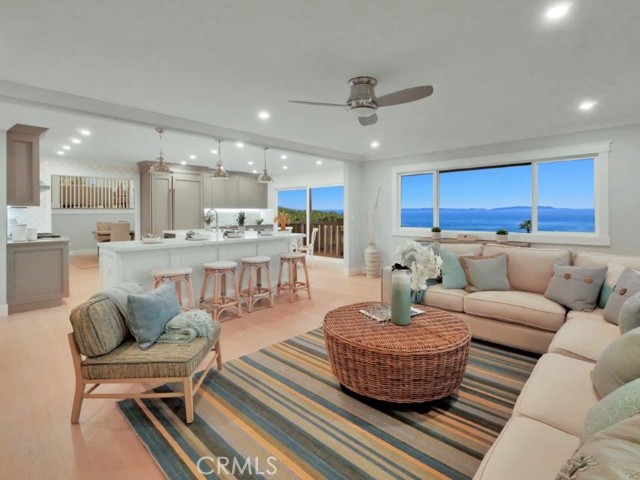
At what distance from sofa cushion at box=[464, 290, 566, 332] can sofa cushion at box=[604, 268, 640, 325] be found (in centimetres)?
36

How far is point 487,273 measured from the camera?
11.8 ft

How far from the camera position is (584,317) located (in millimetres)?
2770

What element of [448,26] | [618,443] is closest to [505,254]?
[448,26]

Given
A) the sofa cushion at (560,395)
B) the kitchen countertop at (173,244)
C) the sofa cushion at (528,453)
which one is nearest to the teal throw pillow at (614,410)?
the sofa cushion at (528,453)

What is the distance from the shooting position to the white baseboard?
706 centimetres

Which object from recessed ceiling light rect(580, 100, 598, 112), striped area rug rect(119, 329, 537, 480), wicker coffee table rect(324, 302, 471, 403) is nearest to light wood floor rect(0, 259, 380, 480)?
striped area rug rect(119, 329, 537, 480)

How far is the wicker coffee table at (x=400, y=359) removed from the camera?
6.89 feet

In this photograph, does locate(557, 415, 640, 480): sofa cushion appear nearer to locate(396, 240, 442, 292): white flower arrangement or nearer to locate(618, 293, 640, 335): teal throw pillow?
locate(618, 293, 640, 335): teal throw pillow

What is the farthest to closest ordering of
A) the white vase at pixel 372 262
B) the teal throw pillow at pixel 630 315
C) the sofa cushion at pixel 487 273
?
the white vase at pixel 372 262
the sofa cushion at pixel 487 273
the teal throw pillow at pixel 630 315

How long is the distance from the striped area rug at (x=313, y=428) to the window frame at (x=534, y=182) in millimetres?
3037

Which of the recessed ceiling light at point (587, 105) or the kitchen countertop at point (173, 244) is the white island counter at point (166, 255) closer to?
the kitchen countertop at point (173, 244)

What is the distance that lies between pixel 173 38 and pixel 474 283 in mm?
3476

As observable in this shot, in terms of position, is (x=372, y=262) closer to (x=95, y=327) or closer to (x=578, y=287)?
(x=578, y=287)

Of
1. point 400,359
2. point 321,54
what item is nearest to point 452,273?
point 400,359
